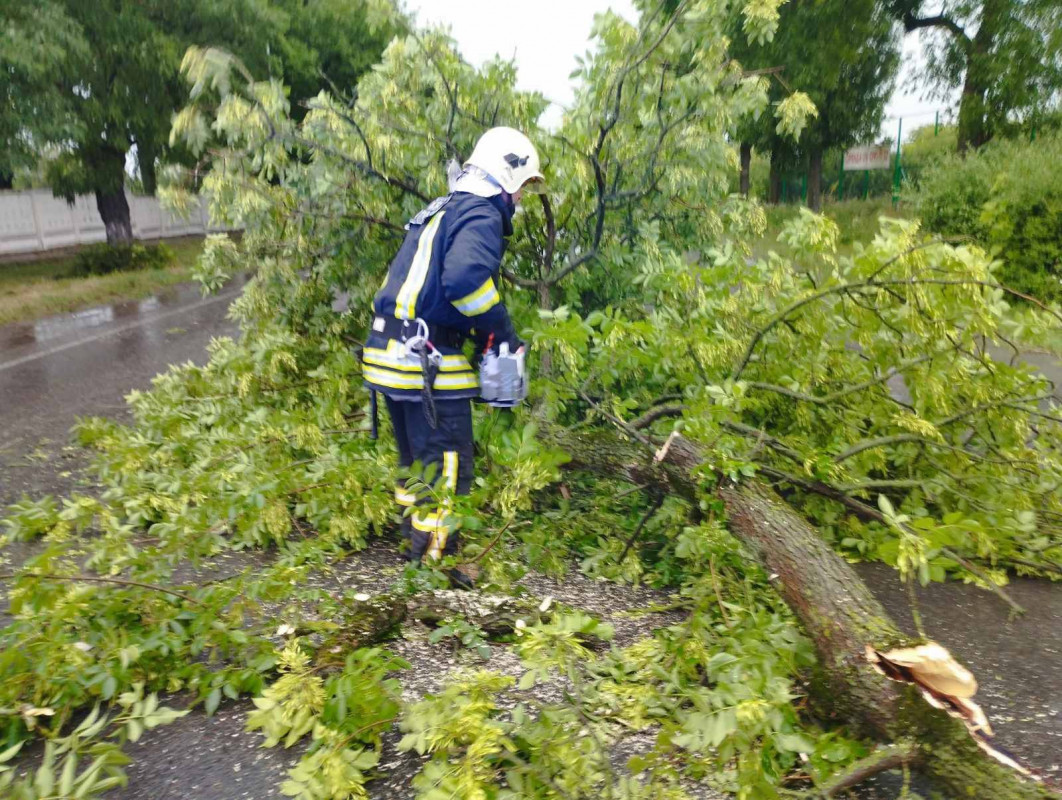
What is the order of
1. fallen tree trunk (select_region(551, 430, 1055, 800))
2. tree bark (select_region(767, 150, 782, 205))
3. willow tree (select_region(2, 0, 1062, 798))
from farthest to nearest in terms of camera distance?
tree bark (select_region(767, 150, 782, 205)) < willow tree (select_region(2, 0, 1062, 798)) < fallen tree trunk (select_region(551, 430, 1055, 800))

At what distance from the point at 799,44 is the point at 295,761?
753 inches

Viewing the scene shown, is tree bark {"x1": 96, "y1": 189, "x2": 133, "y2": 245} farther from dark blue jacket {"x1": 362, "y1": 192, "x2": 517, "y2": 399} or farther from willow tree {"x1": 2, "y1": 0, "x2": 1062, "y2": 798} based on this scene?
dark blue jacket {"x1": 362, "y1": 192, "x2": 517, "y2": 399}

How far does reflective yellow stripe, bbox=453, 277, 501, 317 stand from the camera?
3.28 m

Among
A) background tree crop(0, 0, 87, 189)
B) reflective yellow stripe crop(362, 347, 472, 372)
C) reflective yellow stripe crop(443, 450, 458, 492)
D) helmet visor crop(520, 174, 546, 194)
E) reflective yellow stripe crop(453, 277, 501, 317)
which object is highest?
background tree crop(0, 0, 87, 189)

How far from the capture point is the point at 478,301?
3291 millimetres

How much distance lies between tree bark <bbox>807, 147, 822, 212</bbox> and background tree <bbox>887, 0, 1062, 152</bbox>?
10.8ft

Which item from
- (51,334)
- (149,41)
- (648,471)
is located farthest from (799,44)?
(648,471)

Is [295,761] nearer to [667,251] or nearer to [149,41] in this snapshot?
[667,251]

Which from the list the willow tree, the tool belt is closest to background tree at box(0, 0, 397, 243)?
the willow tree

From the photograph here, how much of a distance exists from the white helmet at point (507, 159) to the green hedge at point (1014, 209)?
6.39m

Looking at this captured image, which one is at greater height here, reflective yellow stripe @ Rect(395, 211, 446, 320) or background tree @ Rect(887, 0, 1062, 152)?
background tree @ Rect(887, 0, 1062, 152)

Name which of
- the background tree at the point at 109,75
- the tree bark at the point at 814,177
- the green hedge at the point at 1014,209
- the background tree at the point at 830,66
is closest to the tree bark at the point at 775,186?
the tree bark at the point at 814,177

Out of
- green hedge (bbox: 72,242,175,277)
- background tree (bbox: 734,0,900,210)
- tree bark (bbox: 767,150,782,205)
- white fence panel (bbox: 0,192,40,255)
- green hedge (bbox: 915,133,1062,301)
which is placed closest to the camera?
green hedge (bbox: 915,133,1062,301)

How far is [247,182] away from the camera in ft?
15.0
